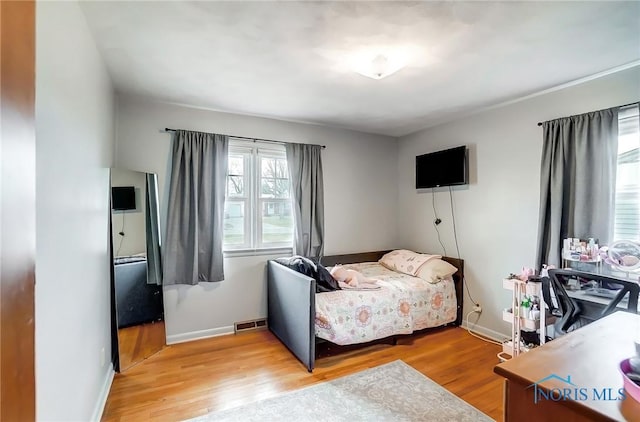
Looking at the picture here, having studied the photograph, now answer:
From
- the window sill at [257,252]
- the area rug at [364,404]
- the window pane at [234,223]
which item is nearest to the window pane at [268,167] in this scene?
the window pane at [234,223]

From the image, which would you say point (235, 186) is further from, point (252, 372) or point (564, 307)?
point (564, 307)

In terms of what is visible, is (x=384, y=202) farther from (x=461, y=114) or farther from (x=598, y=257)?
(x=598, y=257)

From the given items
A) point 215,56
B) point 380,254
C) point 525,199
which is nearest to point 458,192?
point 525,199

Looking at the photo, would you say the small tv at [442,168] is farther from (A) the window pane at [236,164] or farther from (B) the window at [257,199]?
(A) the window pane at [236,164]

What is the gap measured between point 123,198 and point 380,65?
8.09 feet

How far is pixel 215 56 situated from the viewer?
2146 mm

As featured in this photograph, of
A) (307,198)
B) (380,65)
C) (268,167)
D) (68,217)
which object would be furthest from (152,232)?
(380,65)

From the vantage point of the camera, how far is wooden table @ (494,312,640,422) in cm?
78

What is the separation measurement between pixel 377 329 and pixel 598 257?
75.1 inches

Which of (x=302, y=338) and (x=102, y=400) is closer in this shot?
(x=102, y=400)

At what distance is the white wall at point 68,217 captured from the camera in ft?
3.78

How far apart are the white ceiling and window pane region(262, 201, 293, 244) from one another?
1223mm

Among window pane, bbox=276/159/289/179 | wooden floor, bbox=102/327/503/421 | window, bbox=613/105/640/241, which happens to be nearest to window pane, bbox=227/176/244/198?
window pane, bbox=276/159/289/179

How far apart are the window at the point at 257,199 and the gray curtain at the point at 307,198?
116mm
